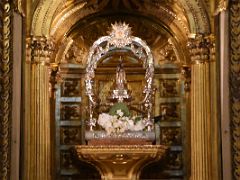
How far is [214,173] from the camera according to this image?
43.4ft

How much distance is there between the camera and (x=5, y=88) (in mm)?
10969

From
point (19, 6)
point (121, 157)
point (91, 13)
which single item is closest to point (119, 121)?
point (121, 157)

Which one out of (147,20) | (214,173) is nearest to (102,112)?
(147,20)

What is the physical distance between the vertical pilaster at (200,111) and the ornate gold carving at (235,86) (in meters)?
2.44

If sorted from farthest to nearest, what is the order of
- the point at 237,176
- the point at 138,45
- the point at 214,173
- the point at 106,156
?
the point at 138,45 → the point at 106,156 → the point at 214,173 → the point at 237,176

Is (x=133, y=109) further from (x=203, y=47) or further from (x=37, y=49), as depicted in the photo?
(x=37, y=49)

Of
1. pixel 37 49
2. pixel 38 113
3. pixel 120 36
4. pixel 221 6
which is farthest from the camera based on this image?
pixel 120 36

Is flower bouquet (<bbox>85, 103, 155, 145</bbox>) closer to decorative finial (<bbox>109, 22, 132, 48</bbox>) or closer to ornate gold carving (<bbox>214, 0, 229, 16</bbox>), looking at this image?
decorative finial (<bbox>109, 22, 132, 48</bbox>)

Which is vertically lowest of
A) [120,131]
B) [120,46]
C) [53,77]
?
[120,131]

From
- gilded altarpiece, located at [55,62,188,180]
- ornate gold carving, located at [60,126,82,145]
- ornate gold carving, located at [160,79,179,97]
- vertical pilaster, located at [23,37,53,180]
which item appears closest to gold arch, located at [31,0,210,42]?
vertical pilaster, located at [23,37,53,180]

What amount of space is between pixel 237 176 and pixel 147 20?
18.7 ft

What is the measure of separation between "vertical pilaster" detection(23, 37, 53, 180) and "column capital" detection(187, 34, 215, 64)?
9.33ft

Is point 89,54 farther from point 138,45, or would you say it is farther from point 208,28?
point 208,28

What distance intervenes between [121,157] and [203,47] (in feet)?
8.81
